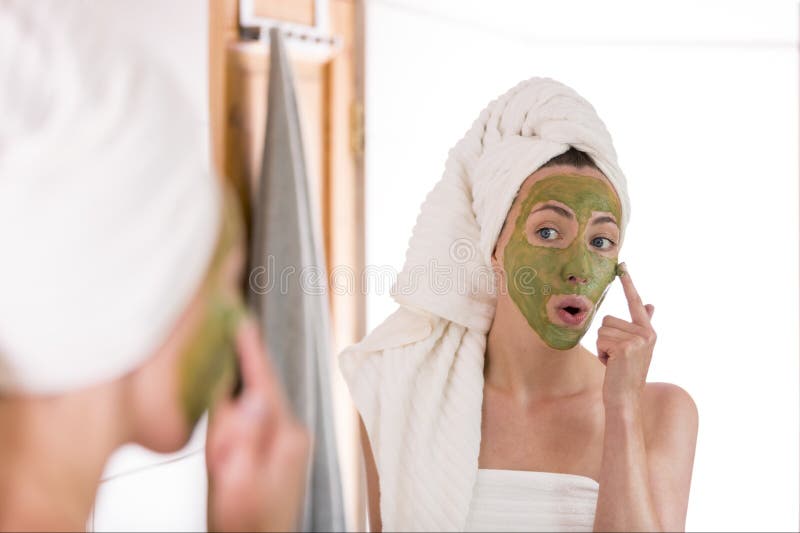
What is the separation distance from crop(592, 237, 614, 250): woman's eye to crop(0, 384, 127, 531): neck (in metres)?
0.45

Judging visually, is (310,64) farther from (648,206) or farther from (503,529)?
(503,529)

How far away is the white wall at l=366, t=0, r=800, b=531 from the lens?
81cm

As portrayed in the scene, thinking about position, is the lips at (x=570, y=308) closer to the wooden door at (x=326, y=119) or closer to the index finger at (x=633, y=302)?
the index finger at (x=633, y=302)

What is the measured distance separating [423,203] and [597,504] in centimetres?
34

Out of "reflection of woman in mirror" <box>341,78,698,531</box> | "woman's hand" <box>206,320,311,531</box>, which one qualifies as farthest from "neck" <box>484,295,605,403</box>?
"woman's hand" <box>206,320,311,531</box>

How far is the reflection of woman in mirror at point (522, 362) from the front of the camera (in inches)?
28.0

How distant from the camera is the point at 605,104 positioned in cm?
83

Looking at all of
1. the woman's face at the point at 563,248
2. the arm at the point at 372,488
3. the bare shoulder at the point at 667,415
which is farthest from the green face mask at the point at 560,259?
the arm at the point at 372,488

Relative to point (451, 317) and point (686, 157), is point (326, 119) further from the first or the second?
point (686, 157)

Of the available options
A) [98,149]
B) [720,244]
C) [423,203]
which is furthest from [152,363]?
[720,244]

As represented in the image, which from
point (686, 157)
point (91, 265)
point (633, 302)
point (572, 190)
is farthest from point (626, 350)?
point (91, 265)

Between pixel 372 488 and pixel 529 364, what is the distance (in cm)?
21

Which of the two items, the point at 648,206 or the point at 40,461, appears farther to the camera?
the point at 648,206

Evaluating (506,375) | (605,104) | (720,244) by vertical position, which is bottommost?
(506,375)
